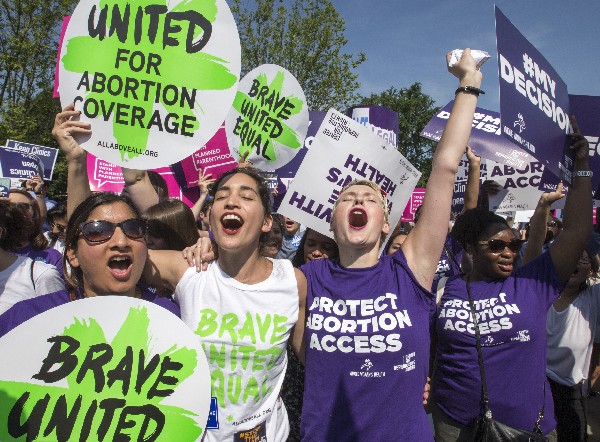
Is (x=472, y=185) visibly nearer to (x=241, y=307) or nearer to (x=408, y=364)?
(x=408, y=364)

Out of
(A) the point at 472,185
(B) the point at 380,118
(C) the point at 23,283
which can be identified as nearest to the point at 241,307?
(C) the point at 23,283

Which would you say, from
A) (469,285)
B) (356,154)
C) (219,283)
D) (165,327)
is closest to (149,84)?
(219,283)

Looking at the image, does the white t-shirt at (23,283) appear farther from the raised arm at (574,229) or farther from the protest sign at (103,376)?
the raised arm at (574,229)

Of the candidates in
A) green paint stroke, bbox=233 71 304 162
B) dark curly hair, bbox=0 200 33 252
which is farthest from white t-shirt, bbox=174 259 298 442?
green paint stroke, bbox=233 71 304 162

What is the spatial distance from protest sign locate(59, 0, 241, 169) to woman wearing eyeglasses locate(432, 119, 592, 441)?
1605 mm

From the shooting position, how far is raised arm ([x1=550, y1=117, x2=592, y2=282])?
2.36m

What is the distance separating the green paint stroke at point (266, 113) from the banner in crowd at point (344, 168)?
1.12 m

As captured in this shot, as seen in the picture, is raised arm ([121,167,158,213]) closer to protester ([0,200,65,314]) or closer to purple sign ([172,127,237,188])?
protester ([0,200,65,314])

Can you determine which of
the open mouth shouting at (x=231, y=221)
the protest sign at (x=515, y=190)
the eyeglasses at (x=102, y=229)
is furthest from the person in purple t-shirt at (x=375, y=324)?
the protest sign at (x=515, y=190)

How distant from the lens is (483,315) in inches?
95.3

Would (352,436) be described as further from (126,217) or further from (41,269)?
(41,269)

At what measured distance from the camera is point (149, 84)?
2051mm

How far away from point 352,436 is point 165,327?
35.0 inches

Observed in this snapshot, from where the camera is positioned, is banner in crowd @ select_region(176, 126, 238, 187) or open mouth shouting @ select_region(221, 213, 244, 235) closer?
open mouth shouting @ select_region(221, 213, 244, 235)
